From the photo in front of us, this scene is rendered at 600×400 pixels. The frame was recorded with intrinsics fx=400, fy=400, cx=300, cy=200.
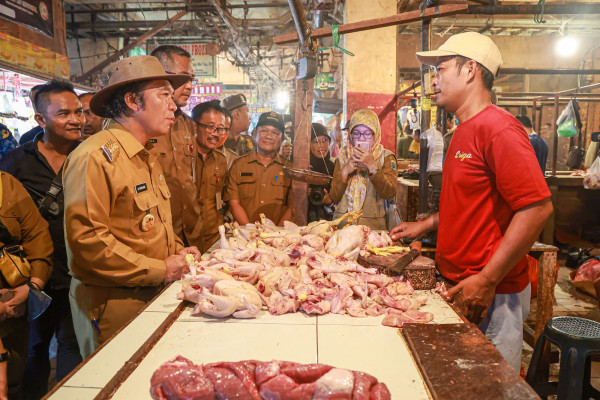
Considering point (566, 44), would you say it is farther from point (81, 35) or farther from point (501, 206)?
point (81, 35)

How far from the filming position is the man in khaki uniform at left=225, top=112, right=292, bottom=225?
15.9 feet

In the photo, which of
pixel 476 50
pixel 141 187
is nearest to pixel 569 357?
pixel 476 50

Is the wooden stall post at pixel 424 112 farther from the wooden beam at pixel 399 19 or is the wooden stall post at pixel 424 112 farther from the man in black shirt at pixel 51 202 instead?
the man in black shirt at pixel 51 202

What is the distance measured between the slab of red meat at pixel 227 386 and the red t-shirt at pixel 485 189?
5.21ft

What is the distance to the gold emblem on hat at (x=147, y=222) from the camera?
2.59 metres

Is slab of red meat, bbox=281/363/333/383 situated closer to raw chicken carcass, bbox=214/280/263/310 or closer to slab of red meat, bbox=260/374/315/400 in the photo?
slab of red meat, bbox=260/374/315/400

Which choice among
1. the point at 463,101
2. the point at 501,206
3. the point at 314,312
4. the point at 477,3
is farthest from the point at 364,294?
the point at 477,3

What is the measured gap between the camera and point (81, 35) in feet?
41.8

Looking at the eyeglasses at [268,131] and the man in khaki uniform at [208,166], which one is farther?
the eyeglasses at [268,131]

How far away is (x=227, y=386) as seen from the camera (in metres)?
1.48

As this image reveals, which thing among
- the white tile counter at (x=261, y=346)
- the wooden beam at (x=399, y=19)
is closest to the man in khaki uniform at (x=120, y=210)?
the white tile counter at (x=261, y=346)

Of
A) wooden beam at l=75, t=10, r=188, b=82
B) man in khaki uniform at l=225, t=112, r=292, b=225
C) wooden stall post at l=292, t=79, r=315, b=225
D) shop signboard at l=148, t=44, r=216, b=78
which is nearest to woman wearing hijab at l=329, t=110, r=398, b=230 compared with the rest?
wooden stall post at l=292, t=79, r=315, b=225

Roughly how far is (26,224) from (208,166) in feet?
6.63

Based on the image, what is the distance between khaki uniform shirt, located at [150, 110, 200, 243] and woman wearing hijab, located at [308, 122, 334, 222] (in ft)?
6.22
